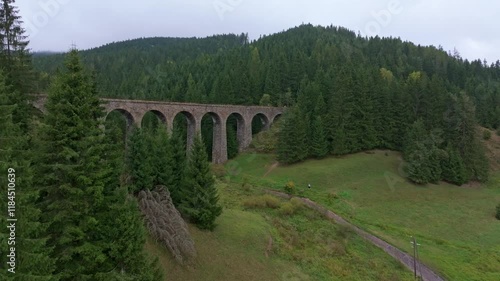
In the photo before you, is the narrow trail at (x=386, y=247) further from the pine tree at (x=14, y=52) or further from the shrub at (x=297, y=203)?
the pine tree at (x=14, y=52)

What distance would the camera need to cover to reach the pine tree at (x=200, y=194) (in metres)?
33.4

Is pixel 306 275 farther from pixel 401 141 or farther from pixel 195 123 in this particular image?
pixel 401 141

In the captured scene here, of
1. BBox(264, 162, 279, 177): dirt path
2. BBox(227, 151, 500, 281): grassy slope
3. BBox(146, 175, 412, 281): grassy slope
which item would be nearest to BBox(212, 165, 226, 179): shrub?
BBox(227, 151, 500, 281): grassy slope

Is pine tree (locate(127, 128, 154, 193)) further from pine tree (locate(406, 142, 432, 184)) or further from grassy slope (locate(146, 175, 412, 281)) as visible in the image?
pine tree (locate(406, 142, 432, 184))

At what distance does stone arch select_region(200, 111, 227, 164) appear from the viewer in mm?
76438

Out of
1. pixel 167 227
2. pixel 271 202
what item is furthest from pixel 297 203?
pixel 167 227

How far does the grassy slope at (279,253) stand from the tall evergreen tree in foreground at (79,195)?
25.0 ft

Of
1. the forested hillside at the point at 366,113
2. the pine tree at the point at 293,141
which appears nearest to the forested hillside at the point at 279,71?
the forested hillside at the point at 366,113

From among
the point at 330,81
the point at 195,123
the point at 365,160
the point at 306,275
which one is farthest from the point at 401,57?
the point at 306,275

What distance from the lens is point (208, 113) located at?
76875 mm

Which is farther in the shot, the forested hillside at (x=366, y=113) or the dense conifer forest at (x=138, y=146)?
the forested hillside at (x=366, y=113)

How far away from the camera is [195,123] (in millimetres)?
69875

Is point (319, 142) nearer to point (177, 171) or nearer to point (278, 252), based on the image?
point (177, 171)

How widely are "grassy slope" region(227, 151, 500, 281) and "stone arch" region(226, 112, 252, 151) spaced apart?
17.0 ft
